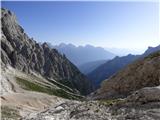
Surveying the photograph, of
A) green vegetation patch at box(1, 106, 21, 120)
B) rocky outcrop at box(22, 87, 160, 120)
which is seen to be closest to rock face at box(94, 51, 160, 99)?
rocky outcrop at box(22, 87, 160, 120)

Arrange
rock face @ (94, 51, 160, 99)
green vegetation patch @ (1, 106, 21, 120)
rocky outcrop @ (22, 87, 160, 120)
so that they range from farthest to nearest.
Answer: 1. green vegetation patch @ (1, 106, 21, 120)
2. rock face @ (94, 51, 160, 99)
3. rocky outcrop @ (22, 87, 160, 120)

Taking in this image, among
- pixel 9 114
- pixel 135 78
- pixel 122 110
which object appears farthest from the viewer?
pixel 9 114

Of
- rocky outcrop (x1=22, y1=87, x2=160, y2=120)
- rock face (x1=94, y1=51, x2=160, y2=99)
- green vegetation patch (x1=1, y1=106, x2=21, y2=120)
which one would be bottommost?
rocky outcrop (x1=22, y1=87, x2=160, y2=120)

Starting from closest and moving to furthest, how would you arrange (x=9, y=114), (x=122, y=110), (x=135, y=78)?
(x=122, y=110), (x=135, y=78), (x=9, y=114)

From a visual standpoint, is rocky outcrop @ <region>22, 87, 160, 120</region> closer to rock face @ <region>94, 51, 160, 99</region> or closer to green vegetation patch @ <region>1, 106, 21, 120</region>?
rock face @ <region>94, 51, 160, 99</region>

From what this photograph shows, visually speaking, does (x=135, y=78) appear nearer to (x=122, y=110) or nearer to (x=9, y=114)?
(x=122, y=110)

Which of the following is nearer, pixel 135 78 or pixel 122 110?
pixel 122 110

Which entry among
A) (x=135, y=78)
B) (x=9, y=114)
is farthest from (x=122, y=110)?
(x=9, y=114)

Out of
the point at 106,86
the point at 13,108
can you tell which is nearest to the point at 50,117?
the point at 106,86

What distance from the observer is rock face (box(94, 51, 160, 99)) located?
36.4 m

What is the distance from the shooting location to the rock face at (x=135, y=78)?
36438 millimetres

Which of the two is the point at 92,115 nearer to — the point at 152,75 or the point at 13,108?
the point at 152,75

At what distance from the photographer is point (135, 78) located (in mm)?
39156

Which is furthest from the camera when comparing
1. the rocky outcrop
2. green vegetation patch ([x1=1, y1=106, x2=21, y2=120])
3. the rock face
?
green vegetation patch ([x1=1, y1=106, x2=21, y2=120])
